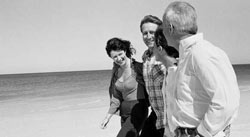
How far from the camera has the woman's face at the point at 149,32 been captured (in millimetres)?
2621

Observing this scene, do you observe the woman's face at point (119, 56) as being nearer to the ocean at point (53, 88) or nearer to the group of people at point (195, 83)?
the group of people at point (195, 83)

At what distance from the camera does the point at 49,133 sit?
6582 mm

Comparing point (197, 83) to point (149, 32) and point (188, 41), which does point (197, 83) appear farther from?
point (149, 32)

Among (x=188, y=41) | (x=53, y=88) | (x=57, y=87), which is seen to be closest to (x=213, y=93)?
(x=188, y=41)

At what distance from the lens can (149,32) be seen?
8.65ft

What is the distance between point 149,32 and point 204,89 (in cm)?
128

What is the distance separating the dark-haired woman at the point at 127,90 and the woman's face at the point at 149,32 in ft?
1.52

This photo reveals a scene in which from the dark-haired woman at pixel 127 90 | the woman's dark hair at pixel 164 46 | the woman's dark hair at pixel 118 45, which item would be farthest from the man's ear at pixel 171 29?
the woman's dark hair at pixel 118 45

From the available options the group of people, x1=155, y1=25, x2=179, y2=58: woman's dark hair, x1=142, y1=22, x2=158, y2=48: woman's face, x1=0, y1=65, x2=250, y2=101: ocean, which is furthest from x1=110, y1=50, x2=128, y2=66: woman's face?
x1=0, y1=65, x2=250, y2=101: ocean

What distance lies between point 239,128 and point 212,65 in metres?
4.69

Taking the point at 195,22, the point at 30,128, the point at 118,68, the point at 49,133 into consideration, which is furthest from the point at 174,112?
the point at 30,128

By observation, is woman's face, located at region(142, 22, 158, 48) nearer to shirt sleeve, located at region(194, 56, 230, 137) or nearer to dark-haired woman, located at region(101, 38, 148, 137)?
dark-haired woman, located at region(101, 38, 148, 137)

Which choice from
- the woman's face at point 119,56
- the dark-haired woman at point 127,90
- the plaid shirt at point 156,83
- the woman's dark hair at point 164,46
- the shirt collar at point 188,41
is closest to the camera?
the shirt collar at point 188,41

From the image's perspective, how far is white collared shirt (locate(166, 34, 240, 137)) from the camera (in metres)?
1.40
